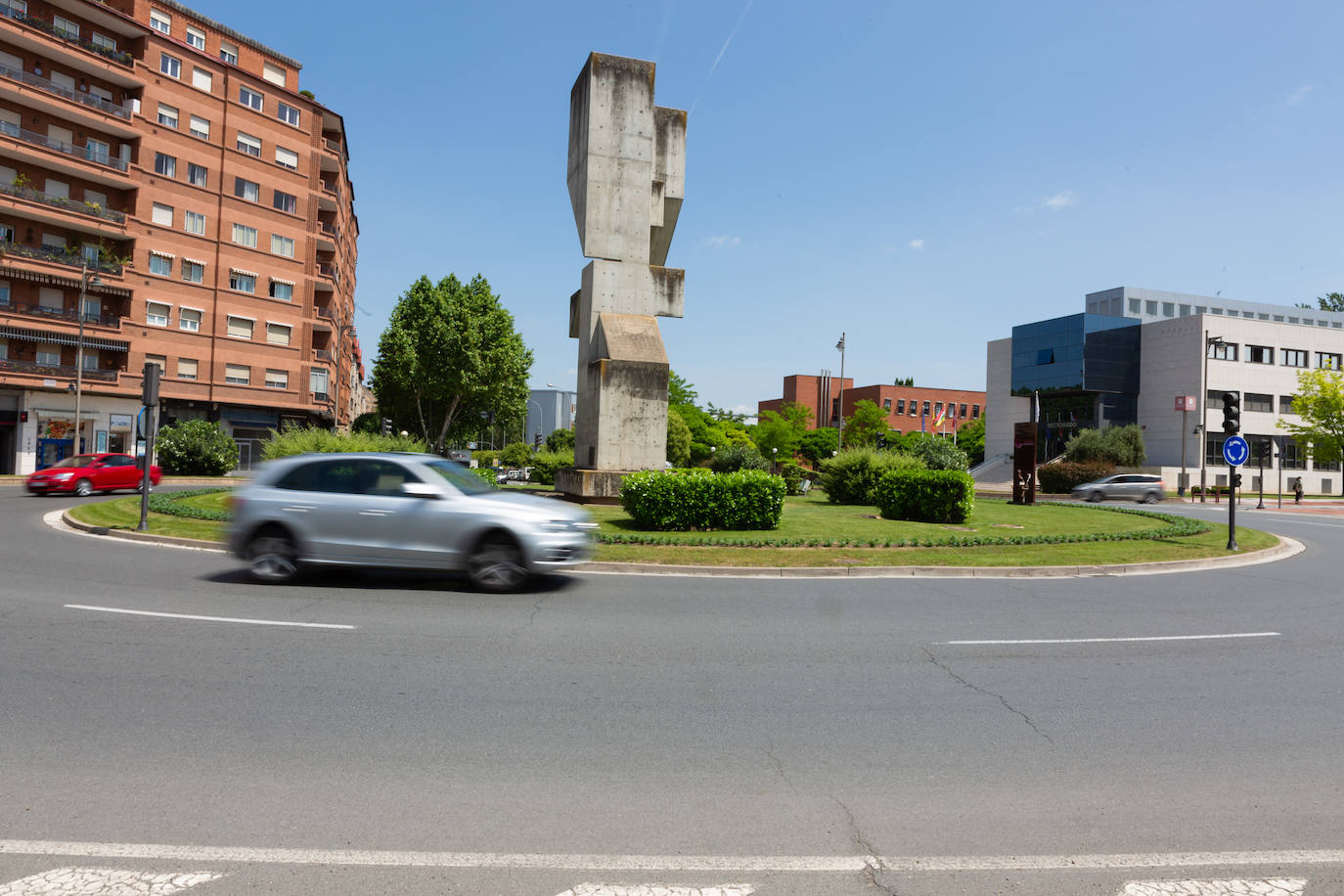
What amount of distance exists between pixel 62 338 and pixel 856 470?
1524 inches

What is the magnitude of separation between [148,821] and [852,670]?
466cm

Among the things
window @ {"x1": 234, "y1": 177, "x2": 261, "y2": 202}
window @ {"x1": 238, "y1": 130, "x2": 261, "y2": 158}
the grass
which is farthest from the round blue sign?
window @ {"x1": 238, "y1": 130, "x2": 261, "y2": 158}

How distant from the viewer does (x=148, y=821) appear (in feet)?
11.6

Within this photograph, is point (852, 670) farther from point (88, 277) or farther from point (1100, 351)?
point (1100, 351)

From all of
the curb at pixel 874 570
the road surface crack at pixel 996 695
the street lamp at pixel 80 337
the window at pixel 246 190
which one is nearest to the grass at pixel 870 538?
the curb at pixel 874 570

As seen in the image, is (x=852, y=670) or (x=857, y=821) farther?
(x=852, y=670)

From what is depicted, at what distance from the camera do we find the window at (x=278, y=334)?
1852 inches

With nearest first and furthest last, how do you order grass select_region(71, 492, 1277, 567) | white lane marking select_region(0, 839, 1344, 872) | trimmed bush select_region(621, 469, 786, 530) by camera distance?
white lane marking select_region(0, 839, 1344, 872)
grass select_region(71, 492, 1277, 567)
trimmed bush select_region(621, 469, 786, 530)

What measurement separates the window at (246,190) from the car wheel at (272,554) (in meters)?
43.2

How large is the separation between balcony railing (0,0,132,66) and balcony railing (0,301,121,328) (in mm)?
12803

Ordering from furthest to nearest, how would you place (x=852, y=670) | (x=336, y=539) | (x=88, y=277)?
1. (x=88, y=277)
2. (x=336, y=539)
3. (x=852, y=670)

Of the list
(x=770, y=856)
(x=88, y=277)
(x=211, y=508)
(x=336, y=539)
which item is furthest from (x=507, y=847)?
(x=88, y=277)

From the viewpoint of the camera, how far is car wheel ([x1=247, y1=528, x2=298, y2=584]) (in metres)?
9.73

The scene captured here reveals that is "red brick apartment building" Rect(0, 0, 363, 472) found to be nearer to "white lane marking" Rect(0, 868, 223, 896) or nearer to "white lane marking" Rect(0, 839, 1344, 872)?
"white lane marking" Rect(0, 839, 1344, 872)
